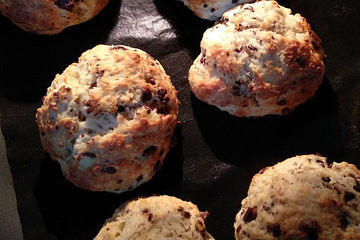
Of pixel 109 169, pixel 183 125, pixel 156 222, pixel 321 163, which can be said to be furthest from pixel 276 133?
pixel 109 169

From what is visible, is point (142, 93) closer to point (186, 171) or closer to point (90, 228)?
point (186, 171)

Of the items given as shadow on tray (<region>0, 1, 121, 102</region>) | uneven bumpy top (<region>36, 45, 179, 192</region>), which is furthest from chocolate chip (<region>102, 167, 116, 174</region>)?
shadow on tray (<region>0, 1, 121, 102</region>)

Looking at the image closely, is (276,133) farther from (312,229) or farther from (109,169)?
(109,169)

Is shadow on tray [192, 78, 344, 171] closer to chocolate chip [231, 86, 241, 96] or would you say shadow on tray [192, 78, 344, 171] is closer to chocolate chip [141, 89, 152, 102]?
chocolate chip [231, 86, 241, 96]

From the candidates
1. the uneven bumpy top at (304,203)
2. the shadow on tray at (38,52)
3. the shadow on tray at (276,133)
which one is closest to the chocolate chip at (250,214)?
the uneven bumpy top at (304,203)

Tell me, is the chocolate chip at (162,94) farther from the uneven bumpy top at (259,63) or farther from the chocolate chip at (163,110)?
the uneven bumpy top at (259,63)

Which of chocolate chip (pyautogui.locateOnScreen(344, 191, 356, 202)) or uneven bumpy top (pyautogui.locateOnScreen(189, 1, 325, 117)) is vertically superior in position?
uneven bumpy top (pyautogui.locateOnScreen(189, 1, 325, 117))

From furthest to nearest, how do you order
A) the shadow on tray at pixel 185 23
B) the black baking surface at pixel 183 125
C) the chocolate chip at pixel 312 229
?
the shadow on tray at pixel 185 23, the black baking surface at pixel 183 125, the chocolate chip at pixel 312 229
